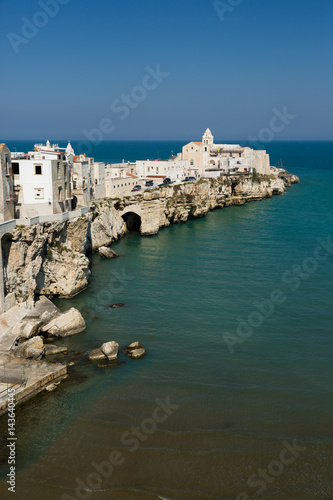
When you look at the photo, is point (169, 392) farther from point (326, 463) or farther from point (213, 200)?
point (213, 200)

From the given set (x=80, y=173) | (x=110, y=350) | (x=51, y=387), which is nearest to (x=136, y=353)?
(x=110, y=350)

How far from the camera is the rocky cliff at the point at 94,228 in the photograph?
106ft

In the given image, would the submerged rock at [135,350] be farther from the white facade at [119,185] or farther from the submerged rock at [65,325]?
the white facade at [119,185]

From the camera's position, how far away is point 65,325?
28953 mm

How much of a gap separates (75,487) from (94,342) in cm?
1114

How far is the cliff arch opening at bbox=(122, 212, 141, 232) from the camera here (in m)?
62.1

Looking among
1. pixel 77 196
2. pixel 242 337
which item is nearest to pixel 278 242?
pixel 77 196

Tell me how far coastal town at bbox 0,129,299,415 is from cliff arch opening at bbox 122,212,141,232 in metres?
0.13

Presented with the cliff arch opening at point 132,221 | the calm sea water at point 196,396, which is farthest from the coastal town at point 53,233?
the calm sea water at point 196,396

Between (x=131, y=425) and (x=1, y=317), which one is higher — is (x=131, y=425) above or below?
below

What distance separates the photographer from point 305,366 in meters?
25.0

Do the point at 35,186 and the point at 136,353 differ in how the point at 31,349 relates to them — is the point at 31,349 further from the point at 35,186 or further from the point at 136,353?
the point at 35,186

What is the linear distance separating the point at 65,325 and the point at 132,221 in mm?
34732

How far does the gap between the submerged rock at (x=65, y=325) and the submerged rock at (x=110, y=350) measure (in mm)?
3816
